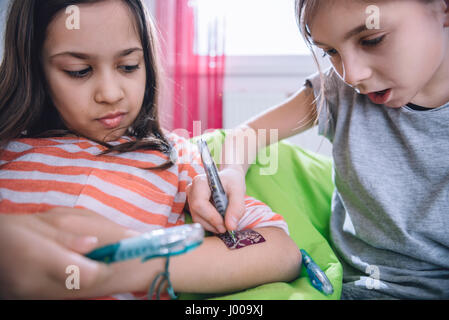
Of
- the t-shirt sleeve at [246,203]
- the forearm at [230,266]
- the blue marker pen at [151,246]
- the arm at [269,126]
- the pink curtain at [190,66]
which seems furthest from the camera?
the pink curtain at [190,66]

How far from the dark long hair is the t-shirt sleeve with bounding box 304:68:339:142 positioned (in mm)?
322

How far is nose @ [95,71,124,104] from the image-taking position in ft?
1.75

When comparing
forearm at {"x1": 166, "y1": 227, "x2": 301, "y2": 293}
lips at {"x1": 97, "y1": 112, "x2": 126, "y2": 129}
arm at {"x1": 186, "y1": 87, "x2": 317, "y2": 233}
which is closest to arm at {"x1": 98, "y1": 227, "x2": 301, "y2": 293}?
forearm at {"x1": 166, "y1": 227, "x2": 301, "y2": 293}

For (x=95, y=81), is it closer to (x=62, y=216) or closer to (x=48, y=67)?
(x=48, y=67)

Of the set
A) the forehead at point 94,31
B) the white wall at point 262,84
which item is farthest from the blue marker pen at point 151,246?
the white wall at point 262,84

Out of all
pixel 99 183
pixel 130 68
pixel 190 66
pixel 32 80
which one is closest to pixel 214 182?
pixel 99 183

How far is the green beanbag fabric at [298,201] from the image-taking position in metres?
0.45

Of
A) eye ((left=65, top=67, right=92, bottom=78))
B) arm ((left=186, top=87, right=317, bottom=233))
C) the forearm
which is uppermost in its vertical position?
eye ((left=65, top=67, right=92, bottom=78))

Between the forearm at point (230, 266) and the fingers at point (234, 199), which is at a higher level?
the fingers at point (234, 199)

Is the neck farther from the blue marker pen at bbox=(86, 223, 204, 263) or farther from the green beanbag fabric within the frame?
the blue marker pen at bbox=(86, 223, 204, 263)

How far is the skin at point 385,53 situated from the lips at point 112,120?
0.19 meters

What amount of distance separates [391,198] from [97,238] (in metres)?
0.50

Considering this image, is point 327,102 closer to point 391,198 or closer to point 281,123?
point 281,123

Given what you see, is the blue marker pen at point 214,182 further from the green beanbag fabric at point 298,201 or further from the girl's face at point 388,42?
the girl's face at point 388,42
